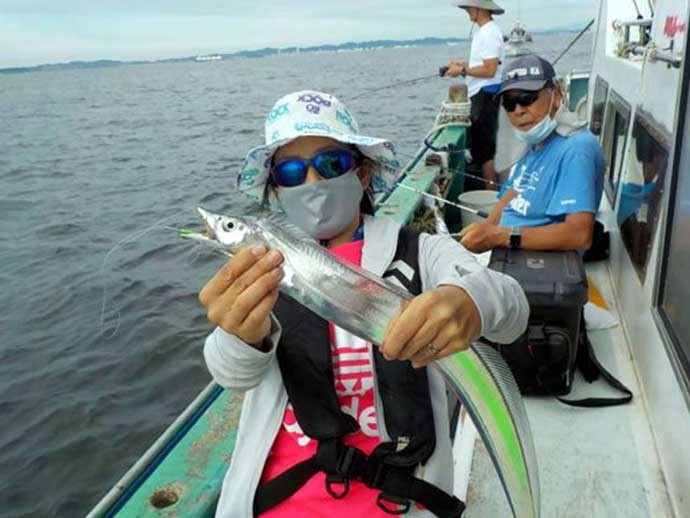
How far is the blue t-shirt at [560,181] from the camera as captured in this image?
338 cm

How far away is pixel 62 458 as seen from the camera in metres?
5.71

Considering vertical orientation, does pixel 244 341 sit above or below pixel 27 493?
above

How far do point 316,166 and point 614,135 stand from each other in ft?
12.9

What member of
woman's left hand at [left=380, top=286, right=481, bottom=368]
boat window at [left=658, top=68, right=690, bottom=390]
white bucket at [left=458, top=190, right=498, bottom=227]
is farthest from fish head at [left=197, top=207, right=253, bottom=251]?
white bucket at [left=458, top=190, right=498, bottom=227]

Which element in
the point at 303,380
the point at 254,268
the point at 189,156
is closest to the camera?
the point at 254,268

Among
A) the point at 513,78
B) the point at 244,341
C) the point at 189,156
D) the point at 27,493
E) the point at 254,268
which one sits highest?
the point at 513,78

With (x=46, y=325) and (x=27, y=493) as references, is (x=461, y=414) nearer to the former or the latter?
(x=27, y=493)

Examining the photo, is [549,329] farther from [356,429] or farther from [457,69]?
[457,69]

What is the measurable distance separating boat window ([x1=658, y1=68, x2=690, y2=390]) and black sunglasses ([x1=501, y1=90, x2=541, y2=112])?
4.53 feet

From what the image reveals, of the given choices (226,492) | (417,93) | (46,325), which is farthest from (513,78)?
(417,93)

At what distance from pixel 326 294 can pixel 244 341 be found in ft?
0.98

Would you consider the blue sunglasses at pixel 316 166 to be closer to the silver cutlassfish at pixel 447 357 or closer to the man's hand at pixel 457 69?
the silver cutlassfish at pixel 447 357

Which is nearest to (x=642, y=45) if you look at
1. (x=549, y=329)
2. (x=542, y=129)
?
(x=542, y=129)

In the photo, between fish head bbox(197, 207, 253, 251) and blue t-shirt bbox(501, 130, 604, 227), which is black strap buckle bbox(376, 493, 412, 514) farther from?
blue t-shirt bbox(501, 130, 604, 227)
